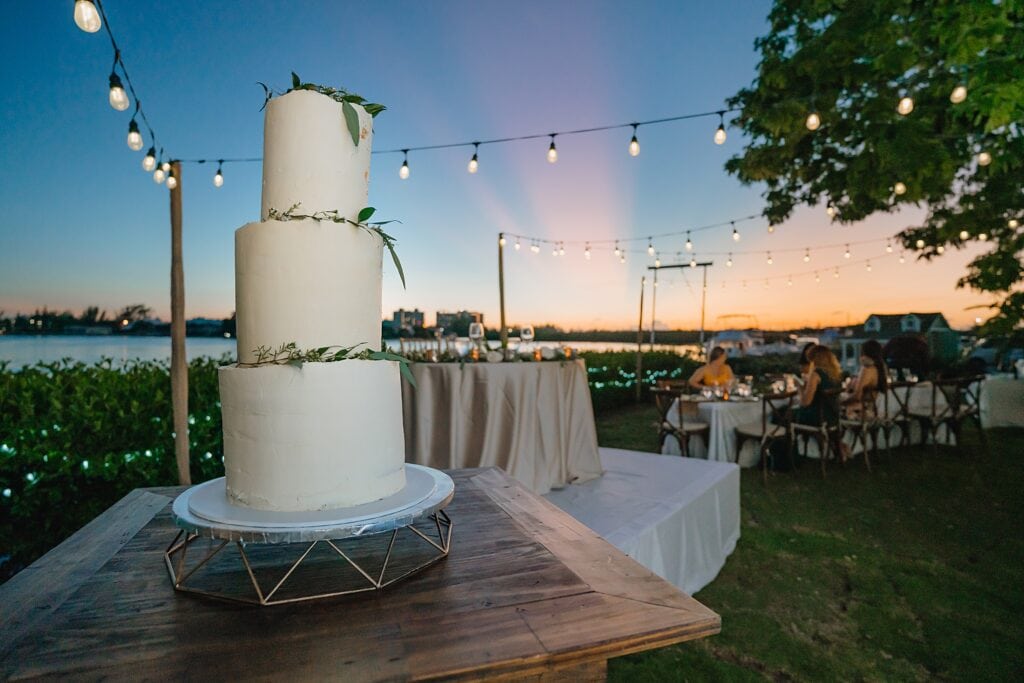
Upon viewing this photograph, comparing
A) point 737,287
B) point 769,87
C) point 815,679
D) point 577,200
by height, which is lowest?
point 815,679

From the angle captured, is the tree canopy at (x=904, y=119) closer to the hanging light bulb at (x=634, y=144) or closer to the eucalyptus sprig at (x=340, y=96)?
the hanging light bulb at (x=634, y=144)

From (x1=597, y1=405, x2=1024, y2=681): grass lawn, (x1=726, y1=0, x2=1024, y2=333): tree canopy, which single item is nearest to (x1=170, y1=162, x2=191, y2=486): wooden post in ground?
(x1=597, y1=405, x2=1024, y2=681): grass lawn

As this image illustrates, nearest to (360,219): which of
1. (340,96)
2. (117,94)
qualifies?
(340,96)

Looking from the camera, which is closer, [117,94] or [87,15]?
[87,15]

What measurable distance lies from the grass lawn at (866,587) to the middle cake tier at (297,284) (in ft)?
7.38

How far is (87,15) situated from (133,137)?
5.72 ft

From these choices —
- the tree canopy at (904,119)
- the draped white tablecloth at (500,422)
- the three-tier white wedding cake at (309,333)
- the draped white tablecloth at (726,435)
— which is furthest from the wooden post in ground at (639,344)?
the three-tier white wedding cake at (309,333)

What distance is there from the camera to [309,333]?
1182 mm

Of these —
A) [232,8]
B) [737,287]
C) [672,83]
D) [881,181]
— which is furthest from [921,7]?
[737,287]

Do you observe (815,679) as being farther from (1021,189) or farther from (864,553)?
(1021,189)

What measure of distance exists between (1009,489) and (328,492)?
23.5ft

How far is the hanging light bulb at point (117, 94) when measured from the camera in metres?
2.97

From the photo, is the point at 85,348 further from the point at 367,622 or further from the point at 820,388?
the point at 820,388

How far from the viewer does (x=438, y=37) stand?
5.84 meters
